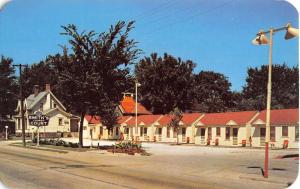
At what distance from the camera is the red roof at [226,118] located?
33812 millimetres

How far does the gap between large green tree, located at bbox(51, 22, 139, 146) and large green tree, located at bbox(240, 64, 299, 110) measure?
28.4 feet

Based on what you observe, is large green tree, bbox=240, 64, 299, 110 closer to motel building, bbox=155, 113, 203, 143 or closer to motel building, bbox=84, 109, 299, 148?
motel building, bbox=84, 109, 299, 148

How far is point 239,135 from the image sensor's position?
36312 millimetres

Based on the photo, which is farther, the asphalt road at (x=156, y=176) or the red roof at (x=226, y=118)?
the red roof at (x=226, y=118)

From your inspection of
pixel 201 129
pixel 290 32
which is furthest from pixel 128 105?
pixel 290 32

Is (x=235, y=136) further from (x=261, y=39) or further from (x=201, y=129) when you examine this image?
(x=261, y=39)

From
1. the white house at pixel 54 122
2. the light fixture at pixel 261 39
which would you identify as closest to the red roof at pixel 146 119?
the light fixture at pixel 261 39

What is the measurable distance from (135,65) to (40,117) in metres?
11.5

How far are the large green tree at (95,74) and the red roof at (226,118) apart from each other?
31.2ft

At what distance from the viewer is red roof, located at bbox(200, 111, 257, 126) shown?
3381cm

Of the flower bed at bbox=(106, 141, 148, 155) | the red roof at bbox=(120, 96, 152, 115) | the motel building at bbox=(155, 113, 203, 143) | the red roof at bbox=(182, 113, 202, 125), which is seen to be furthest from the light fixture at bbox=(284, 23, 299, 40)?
the red roof at bbox=(182, 113, 202, 125)

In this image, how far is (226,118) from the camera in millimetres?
36531

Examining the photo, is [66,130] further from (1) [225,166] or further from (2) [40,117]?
(1) [225,166]

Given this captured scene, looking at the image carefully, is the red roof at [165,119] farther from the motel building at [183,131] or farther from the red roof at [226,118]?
the red roof at [226,118]
